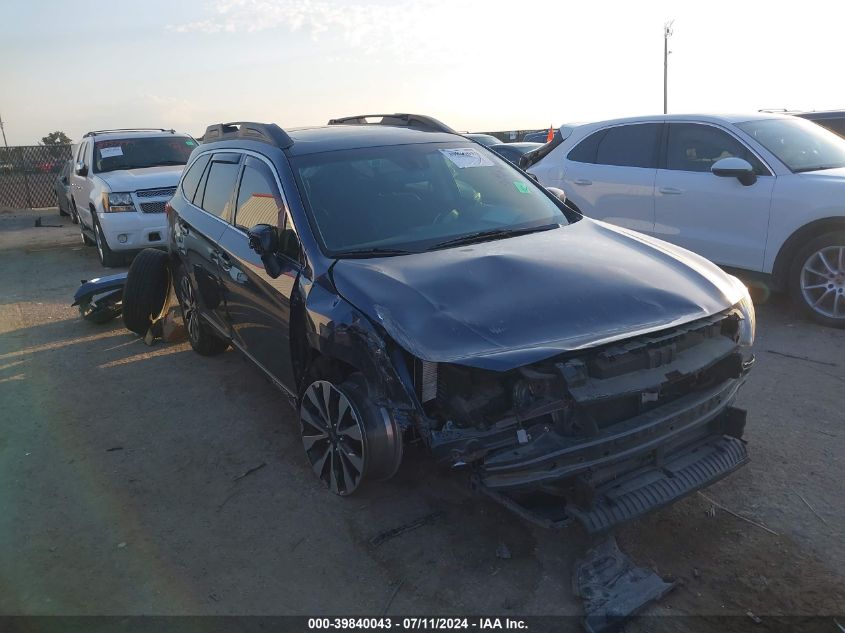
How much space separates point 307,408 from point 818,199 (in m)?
4.74

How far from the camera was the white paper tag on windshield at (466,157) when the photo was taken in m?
4.59

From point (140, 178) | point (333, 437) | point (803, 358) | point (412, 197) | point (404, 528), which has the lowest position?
point (803, 358)

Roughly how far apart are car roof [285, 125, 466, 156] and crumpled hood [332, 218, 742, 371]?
111 centimetres

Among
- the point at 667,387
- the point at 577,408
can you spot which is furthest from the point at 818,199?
the point at 577,408

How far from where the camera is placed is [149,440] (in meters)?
4.60

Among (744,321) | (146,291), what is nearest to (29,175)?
(146,291)

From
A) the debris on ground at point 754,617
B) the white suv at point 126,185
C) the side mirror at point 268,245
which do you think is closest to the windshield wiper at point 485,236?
the side mirror at point 268,245

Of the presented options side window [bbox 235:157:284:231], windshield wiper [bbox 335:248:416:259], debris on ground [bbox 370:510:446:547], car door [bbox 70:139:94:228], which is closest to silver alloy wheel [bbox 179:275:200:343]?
side window [bbox 235:157:284:231]

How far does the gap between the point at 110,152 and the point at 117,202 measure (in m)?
1.62

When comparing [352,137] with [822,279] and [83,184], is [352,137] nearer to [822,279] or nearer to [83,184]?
[822,279]

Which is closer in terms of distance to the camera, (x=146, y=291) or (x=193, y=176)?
(x=193, y=176)

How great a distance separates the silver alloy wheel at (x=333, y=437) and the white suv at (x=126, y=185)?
7147 mm

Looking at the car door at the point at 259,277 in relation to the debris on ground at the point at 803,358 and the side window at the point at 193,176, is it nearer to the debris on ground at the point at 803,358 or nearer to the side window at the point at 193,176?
the side window at the point at 193,176

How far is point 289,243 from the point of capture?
3877 mm
